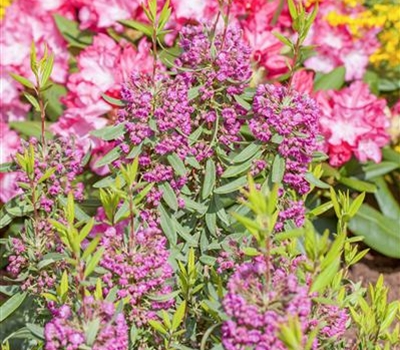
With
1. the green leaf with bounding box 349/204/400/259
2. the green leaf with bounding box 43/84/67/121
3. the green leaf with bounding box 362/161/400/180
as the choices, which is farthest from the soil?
the green leaf with bounding box 43/84/67/121

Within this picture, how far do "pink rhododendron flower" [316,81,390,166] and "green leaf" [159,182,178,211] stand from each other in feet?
3.54

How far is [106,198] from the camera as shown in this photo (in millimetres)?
1354

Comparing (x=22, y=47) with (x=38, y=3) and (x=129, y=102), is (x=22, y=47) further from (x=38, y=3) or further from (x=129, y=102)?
(x=129, y=102)

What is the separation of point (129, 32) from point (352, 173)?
36.5 inches

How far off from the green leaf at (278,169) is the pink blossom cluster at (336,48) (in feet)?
4.88

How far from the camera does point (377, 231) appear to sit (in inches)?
108

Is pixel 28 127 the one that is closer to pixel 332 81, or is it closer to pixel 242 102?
pixel 332 81

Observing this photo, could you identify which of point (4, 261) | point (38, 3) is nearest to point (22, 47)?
point (38, 3)

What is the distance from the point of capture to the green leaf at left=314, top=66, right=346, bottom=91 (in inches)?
113

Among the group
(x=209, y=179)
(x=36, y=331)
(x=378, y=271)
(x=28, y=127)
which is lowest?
(x=378, y=271)

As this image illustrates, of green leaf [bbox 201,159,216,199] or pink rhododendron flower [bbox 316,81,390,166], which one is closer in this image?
green leaf [bbox 201,159,216,199]

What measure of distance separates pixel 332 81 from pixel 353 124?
28 cm

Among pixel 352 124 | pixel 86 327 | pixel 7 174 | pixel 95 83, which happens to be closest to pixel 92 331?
pixel 86 327

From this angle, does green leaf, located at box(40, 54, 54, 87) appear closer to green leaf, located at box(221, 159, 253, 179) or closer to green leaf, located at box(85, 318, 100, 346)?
green leaf, located at box(221, 159, 253, 179)
